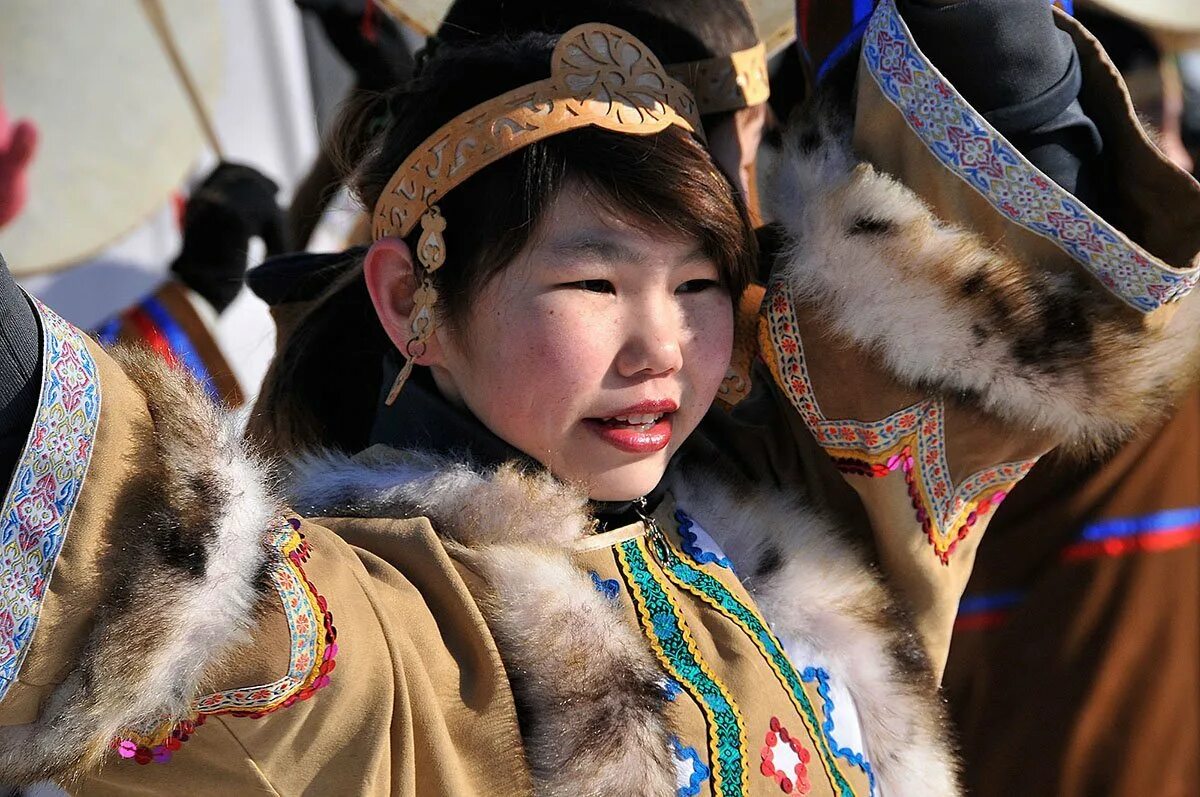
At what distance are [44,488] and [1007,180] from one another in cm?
83

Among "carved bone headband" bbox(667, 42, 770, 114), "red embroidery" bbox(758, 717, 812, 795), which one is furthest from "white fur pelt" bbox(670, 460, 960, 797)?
"carved bone headband" bbox(667, 42, 770, 114)

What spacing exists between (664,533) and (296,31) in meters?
2.38

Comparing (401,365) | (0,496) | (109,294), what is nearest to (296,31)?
(109,294)

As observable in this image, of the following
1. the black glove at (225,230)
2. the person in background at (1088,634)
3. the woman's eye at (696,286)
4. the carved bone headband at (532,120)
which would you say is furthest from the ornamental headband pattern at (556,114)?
the black glove at (225,230)

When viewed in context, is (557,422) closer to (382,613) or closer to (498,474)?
(498,474)

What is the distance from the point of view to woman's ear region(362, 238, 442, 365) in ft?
4.05

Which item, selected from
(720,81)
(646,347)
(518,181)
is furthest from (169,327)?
(646,347)

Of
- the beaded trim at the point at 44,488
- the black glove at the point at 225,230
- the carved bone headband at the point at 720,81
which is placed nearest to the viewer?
the beaded trim at the point at 44,488

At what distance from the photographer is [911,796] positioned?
4.03ft

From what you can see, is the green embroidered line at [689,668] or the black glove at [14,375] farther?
the green embroidered line at [689,668]

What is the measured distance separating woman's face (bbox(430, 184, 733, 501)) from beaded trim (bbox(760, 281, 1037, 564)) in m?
0.12

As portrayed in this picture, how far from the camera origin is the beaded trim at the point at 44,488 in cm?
75

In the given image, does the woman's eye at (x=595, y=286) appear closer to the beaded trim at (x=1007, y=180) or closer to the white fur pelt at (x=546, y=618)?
the white fur pelt at (x=546, y=618)

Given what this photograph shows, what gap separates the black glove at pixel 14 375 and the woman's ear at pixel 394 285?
475 mm
